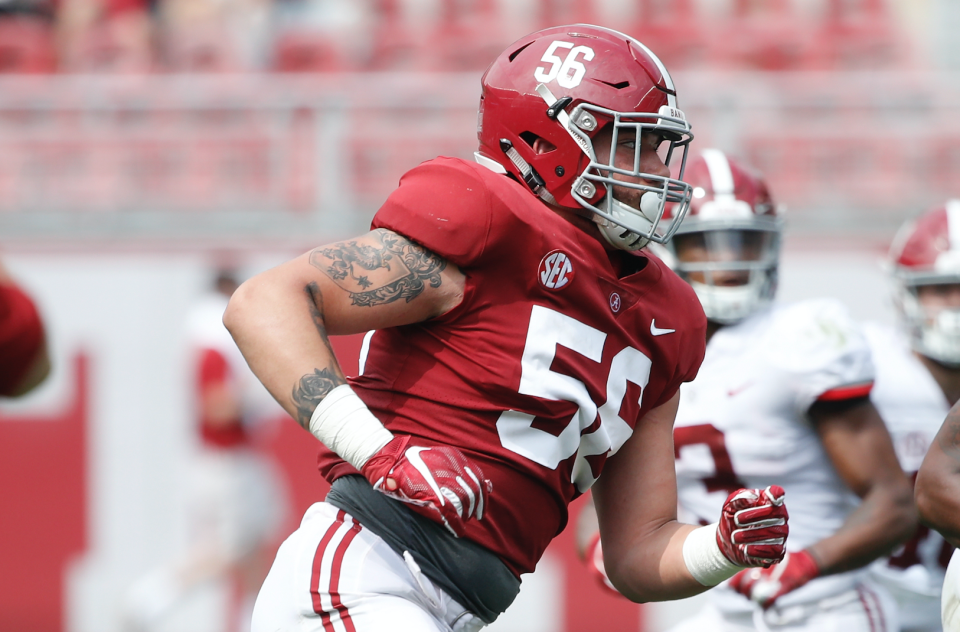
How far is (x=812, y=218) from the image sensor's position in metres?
7.43

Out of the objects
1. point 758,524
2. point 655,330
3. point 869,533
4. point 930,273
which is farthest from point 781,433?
point 758,524

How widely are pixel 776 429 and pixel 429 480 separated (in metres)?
A: 1.67

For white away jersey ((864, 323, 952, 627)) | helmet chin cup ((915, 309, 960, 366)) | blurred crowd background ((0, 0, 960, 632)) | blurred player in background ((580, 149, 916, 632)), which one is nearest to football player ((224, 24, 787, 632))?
blurred player in background ((580, 149, 916, 632))

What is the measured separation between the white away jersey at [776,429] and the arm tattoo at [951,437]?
2.76 ft

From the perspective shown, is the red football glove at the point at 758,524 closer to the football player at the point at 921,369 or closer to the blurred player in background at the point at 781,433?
the blurred player in background at the point at 781,433

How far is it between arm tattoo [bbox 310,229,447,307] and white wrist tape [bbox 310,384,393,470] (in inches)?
7.5

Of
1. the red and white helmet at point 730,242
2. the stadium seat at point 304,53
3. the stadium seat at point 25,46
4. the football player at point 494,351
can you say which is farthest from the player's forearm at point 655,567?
the stadium seat at point 25,46

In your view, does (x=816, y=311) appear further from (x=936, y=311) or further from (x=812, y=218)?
(x=812, y=218)

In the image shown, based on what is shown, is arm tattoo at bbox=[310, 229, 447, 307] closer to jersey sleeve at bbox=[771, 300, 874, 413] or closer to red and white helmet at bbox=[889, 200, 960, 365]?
jersey sleeve at bbox=[771, 300, 874, 413]

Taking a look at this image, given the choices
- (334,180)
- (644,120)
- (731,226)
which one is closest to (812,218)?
(334,180)

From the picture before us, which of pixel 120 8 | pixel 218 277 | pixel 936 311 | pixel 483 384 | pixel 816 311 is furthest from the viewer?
pixel 120 8

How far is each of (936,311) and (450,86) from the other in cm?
427

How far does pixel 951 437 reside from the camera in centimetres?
241

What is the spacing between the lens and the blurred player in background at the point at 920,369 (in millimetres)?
3596
